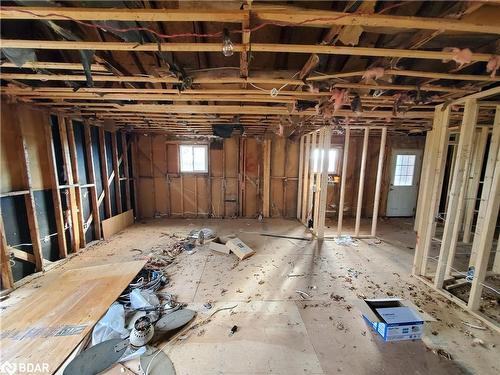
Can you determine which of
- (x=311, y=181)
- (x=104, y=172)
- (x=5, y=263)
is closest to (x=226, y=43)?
(x=5, y=263)

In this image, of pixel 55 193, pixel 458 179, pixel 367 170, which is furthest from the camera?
pixel 367 170

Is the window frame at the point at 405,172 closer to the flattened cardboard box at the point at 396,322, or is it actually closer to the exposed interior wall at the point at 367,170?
the exposed interior wall at the point at 367,170

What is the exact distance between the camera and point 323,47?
1.61 metres

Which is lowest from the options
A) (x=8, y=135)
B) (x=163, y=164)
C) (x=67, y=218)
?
(x=67, y=218)

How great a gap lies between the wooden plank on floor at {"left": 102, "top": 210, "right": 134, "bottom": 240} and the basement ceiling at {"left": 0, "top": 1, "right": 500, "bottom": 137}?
2784 mm

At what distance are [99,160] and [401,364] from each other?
6.05 m

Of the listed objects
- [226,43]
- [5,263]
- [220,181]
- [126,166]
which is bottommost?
[5,263]

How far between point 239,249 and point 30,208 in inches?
129

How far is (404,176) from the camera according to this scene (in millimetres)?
6516

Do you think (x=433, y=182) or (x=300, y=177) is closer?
(x=433, y=182)

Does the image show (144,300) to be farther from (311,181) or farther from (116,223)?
(311,181)

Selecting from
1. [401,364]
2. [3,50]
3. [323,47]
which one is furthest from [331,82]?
[3,50]

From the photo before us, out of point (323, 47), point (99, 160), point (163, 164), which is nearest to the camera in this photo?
point (323, 47)

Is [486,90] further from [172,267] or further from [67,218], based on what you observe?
[67,218]
